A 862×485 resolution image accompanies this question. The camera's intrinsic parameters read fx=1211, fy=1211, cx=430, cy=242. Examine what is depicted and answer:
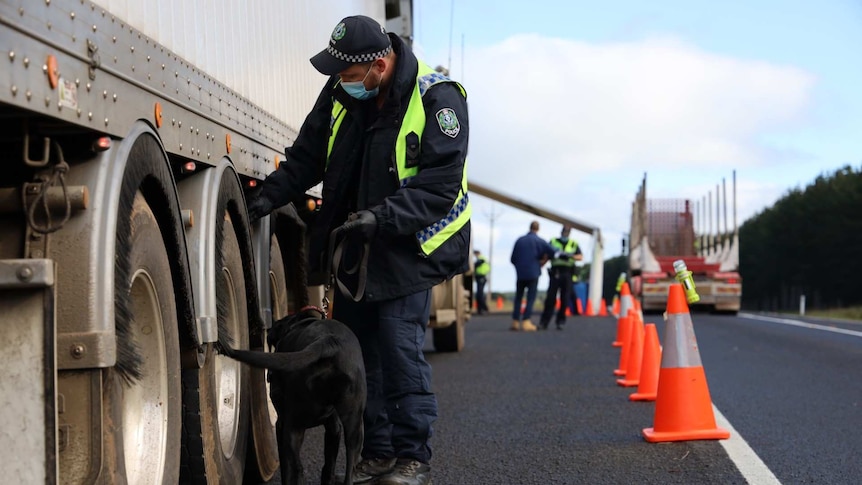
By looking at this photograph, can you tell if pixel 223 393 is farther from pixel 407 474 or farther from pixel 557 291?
pixel 557 291

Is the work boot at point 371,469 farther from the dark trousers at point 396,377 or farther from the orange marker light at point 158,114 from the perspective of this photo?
the orange marker light at point 158,114

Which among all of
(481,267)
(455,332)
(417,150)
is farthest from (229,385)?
(481,267)

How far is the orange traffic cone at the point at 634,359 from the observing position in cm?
1041

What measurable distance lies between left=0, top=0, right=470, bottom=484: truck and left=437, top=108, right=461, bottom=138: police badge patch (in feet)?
2.87

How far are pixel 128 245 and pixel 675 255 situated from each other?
32.7m

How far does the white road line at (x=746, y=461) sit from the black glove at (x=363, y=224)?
219cm

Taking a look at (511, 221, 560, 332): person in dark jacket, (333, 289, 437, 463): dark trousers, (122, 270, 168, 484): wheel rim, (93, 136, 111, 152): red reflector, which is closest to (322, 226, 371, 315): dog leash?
(333, 289, 437, 463): dark trousers

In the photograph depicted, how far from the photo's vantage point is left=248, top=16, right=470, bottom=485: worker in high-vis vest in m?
4.75

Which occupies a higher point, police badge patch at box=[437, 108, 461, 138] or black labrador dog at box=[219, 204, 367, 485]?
police badge patch at box=[437, 108, 461, 138]

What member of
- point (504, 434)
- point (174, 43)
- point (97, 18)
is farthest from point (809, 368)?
point (97, 18)

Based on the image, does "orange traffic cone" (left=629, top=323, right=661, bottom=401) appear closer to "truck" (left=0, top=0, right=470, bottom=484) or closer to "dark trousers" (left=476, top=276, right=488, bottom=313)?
"truck" (left=0, top=0, right=470, bottom=484)

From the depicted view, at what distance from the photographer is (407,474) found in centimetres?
493

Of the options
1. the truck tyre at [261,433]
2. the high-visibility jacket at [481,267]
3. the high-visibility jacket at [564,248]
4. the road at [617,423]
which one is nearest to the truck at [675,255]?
the high-visibility jacket at [481,267]

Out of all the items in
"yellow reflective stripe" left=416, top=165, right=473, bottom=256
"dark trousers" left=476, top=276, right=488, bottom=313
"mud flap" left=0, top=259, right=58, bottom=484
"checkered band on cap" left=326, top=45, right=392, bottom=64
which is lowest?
"dark trousers" left=476, top=276, right=488, bottom=313
